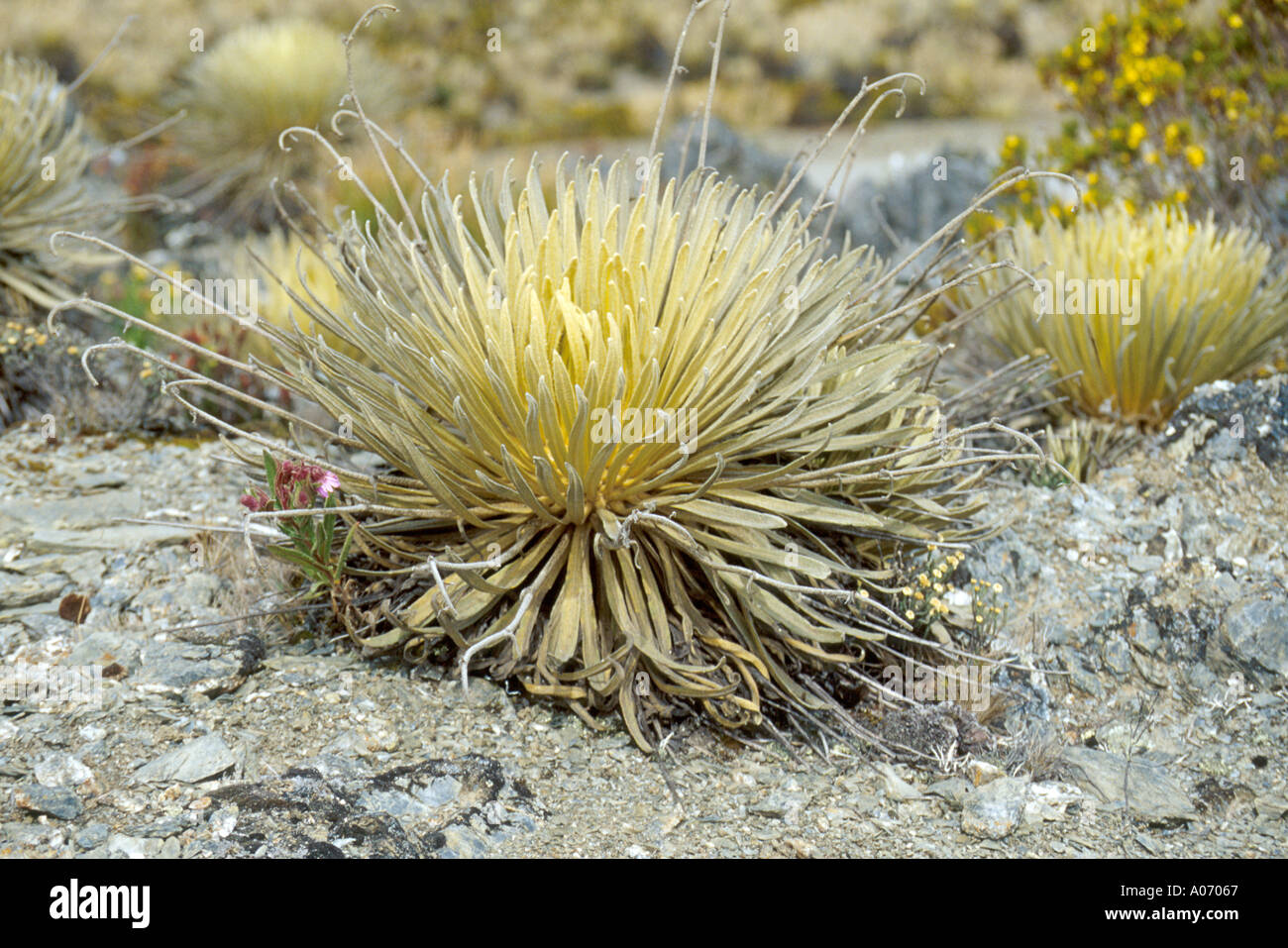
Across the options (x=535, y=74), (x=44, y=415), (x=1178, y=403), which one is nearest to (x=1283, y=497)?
(x=1178, y=403)

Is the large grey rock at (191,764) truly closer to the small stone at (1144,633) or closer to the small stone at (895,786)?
the small stone at (895,786)

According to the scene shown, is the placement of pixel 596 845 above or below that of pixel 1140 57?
below

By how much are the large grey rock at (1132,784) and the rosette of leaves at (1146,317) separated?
6.28 feet

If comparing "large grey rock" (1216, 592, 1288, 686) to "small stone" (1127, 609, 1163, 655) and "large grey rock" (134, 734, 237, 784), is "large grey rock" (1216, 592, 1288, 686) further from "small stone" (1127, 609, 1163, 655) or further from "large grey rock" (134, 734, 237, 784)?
"large grey rock" (134, 734, 237, 784)

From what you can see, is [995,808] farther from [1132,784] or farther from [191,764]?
[191,764]

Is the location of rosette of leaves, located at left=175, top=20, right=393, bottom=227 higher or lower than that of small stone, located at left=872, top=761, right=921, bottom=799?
higher

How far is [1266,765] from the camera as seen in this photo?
324 cm

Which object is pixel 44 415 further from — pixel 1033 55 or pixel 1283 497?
pixel 1033 55

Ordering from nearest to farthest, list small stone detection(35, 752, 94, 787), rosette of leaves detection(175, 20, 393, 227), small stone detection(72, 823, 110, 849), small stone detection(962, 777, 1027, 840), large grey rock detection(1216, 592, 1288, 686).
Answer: small stone detection(72, 823, 110, 849) → small stone detection(35, 752, 94, 787) → small stone detection(962, 777, 1027, 840) → large grey rock detection(1216, 592, 1288, 686) → rosette of leaves detection(175, 20, 393, 227)

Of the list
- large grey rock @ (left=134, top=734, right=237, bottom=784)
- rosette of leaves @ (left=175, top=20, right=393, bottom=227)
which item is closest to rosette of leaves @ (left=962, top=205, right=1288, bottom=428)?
large grey rock @ (left=134, top=734, right=237, bottom=784)

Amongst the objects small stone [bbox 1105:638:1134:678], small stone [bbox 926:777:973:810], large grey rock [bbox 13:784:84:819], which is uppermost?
small stone [bbox 1105:638:1134:678]

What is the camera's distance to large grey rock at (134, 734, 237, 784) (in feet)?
8.61

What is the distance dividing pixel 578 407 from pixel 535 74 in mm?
18411

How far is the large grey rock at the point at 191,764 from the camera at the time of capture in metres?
2.62
